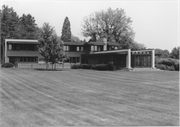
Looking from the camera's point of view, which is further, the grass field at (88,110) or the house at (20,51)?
the house at (20,51)

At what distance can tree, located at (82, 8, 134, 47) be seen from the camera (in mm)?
76312

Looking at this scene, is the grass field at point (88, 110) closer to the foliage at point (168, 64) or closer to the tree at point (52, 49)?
the tree at point (52, 49)

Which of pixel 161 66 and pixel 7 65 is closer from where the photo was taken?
pixel 161 66

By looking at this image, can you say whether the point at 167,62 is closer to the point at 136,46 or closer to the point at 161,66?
the point at 161,66

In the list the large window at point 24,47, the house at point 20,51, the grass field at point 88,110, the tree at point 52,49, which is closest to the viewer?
the grass field at point 88,110

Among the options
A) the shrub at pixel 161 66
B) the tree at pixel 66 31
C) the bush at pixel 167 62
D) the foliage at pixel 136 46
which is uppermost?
the tree at pixel 66 31

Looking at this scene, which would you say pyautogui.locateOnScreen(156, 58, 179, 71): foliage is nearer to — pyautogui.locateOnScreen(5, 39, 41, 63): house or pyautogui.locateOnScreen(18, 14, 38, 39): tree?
pyautogui.locateOnScreen(5, 39, 41, 63): house

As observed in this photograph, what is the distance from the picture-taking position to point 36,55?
53.5 meters


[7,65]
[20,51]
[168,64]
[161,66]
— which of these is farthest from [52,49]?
[168,64]

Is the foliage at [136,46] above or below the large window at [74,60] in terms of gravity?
above

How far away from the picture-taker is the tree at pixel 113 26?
3004 inches

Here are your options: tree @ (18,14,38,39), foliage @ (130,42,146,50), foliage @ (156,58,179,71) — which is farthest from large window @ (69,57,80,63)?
tree @ (18,14,38,39)

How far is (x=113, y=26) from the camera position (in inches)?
3046

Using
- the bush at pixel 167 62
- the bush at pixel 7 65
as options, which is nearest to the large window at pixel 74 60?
the bush at pixel 7 65
